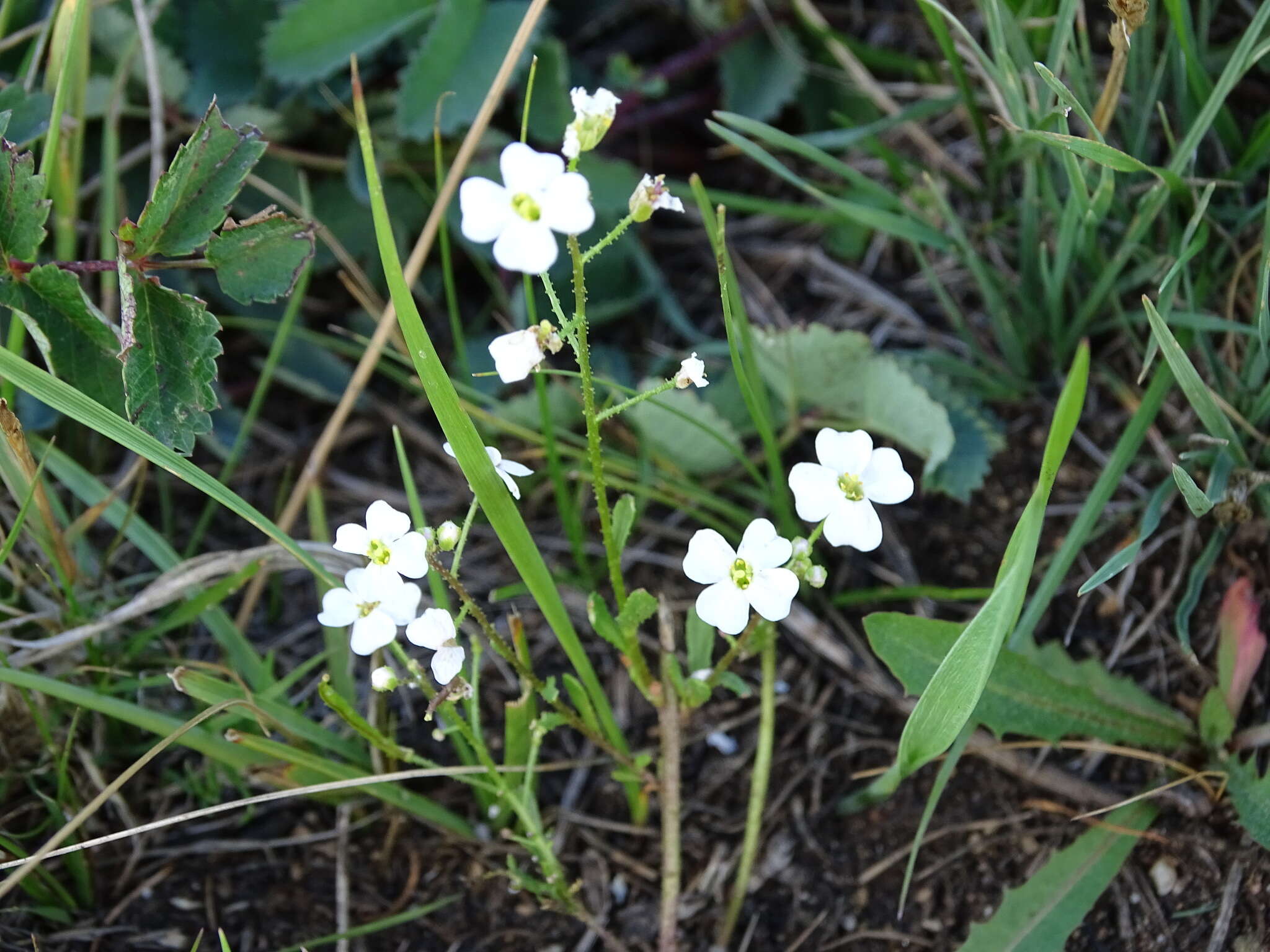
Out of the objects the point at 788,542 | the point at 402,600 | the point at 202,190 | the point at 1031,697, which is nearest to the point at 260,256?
the point at 202,190

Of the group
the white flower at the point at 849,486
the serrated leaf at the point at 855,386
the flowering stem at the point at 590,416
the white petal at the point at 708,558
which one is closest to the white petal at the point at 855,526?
the white flower at the point at 849,486

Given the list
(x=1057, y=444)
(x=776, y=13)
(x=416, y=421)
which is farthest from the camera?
(x=776, y=13)

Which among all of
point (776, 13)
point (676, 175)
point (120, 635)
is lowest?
point (120, 635)

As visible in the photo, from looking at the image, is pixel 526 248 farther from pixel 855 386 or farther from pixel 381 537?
pixel 855 386

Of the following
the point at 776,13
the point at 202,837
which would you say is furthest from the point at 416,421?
the point at 776,13

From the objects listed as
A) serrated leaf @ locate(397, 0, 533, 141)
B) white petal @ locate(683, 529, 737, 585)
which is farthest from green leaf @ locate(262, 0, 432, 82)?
white petal @ locate(683, 529, 737, 585)

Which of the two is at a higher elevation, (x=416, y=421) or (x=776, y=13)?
(x=776, y=13)

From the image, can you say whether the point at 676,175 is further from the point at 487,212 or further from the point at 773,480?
the point at 487,212
